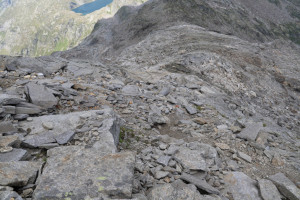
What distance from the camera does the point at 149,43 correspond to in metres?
23.7

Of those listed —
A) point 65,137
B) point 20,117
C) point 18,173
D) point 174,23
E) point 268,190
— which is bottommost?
point 268,190

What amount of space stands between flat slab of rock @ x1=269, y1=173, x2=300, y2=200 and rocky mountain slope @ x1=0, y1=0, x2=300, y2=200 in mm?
26

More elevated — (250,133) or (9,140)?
(9,140)

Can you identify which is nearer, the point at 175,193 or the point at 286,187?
the point at 175,193

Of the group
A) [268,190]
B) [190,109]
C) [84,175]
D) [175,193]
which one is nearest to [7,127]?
[84,175]

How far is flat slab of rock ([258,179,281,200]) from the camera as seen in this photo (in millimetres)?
4551

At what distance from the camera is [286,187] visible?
4.68 metres

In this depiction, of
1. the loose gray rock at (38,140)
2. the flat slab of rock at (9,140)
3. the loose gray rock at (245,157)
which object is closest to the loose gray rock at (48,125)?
the loose gray rock at (38,140)

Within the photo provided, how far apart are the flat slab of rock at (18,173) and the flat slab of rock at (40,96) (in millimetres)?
3285

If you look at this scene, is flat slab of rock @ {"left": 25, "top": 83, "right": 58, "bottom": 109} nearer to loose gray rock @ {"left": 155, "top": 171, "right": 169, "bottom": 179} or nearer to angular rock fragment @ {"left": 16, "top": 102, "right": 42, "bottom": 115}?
angular rock fragment @ {"left": 16, "top": 102, "right": 42, "bottom": 115}

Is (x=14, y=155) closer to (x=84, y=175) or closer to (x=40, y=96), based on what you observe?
(x=84, y=175)

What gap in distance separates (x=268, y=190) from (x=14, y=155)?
5.83 m

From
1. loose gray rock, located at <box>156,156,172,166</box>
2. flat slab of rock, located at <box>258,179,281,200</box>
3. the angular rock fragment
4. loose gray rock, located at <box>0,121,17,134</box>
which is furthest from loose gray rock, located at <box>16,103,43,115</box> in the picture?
flat slab of rock, located at <box>258,179,281,200</box>

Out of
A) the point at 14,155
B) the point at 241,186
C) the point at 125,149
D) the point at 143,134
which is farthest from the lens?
the point at 143,134
